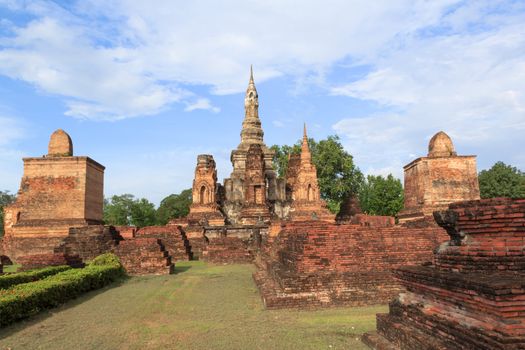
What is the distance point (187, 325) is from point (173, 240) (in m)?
14.2

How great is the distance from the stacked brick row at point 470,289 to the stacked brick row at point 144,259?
10.8 meters

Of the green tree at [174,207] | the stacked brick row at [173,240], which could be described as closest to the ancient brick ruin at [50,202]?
the stacked brick row at [173,240]

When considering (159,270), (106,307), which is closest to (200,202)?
(159,270)

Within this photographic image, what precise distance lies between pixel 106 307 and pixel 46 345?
2773 mm

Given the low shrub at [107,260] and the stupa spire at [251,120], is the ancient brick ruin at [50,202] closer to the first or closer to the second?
the low shrub at [107,260]

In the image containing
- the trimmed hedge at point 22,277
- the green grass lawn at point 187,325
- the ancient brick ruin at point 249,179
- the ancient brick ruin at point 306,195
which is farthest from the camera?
the ancient brick ruin at point 306,195

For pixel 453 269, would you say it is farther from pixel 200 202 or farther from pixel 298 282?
pixel 200 202

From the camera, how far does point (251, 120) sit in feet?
121

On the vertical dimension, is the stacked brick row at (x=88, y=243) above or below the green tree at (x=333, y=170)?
below

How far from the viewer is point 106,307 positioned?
28.7 feet

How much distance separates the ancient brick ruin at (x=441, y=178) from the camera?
23.9 metres

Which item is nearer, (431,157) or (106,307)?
(106,307)

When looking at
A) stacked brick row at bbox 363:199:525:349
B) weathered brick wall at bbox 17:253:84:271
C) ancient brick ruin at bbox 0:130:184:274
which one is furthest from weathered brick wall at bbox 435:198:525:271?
ancient brick ruin at bbox 0:130:184:274

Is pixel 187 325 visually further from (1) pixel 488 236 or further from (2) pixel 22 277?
(2) pixel 22 277
